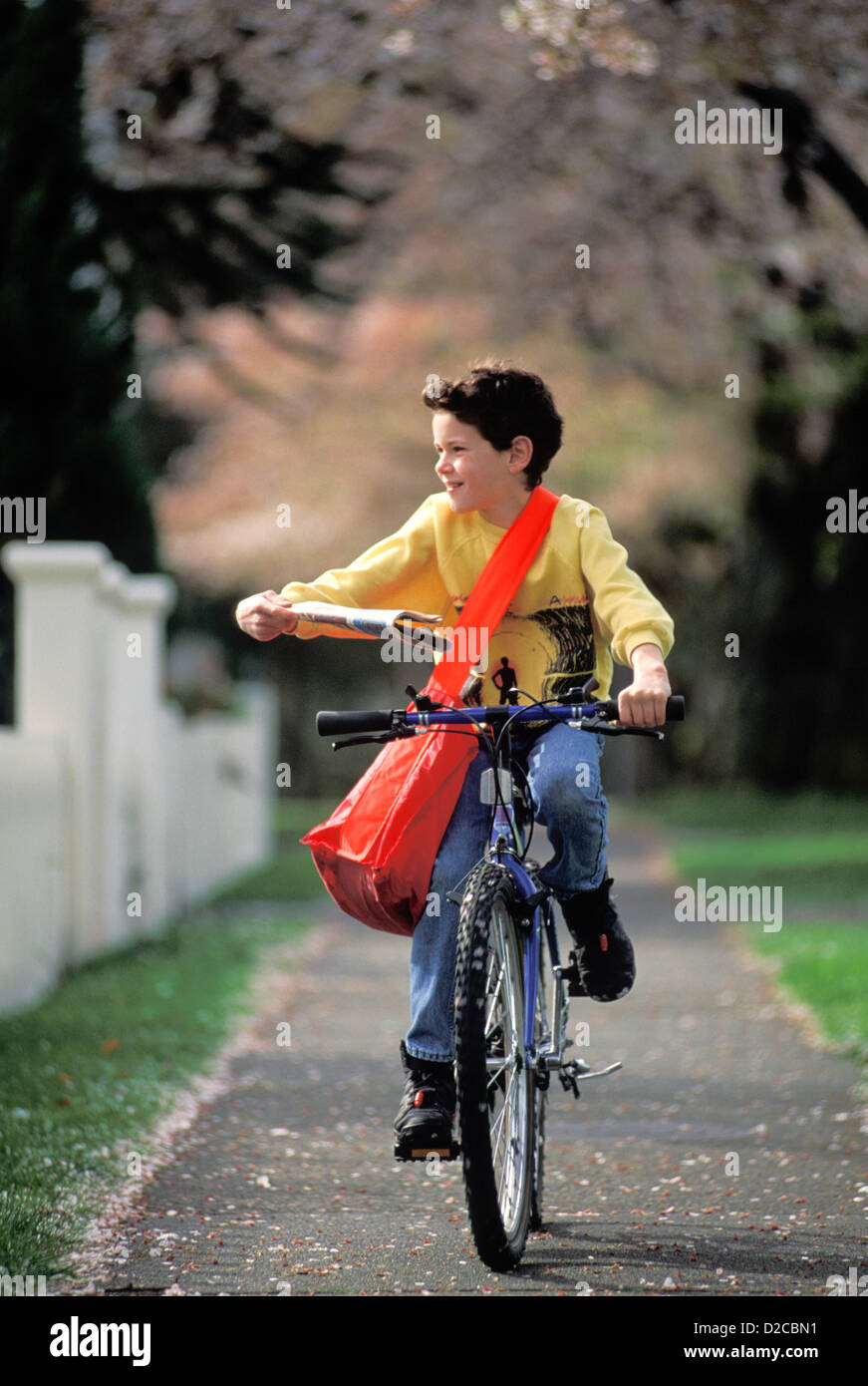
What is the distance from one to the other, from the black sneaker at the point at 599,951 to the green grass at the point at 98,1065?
141 cm

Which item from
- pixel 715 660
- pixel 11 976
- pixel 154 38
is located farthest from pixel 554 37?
pixel 715 660

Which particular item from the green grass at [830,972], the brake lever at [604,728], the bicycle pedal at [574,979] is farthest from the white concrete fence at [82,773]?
the brake lever at [604,728]

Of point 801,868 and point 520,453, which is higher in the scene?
point 520,453

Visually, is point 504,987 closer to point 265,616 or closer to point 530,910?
point 530,910

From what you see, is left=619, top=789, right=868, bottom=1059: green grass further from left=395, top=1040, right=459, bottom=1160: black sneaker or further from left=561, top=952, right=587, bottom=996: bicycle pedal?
left=395, top=1040, right=459, bottom=1160: black sneaker

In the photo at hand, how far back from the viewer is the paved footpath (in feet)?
13.8

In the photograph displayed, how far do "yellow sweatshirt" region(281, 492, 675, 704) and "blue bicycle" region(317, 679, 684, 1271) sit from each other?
0.14m

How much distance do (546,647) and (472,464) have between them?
1.57 ft

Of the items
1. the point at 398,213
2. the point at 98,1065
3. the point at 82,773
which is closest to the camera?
the point at 98,1065

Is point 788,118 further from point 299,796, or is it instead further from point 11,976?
point 299,796

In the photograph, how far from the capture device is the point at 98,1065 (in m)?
6.84

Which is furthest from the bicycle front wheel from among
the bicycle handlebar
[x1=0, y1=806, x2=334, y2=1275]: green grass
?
[x1=0, y1=806, x2=334, y2=1275]: green grass

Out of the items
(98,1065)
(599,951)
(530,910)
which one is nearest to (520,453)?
(530,910)
